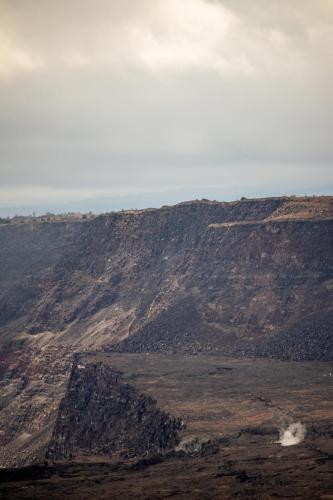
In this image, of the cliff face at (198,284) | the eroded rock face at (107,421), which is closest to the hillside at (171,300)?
the cliff face at (198,284)

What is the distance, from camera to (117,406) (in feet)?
359

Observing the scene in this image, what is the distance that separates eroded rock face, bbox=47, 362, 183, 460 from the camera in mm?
95375

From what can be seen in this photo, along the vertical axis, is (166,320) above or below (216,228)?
below

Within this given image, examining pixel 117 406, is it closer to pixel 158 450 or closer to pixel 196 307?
pixel 158 450

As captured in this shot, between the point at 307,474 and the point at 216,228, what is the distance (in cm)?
8939

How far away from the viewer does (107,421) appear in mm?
107125

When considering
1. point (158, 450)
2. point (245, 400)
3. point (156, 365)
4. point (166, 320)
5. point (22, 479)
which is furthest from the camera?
point (166, 320)

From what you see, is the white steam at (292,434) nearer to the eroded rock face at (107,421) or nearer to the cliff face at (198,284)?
the eroded rock face at (107,421)

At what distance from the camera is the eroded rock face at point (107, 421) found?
313ft

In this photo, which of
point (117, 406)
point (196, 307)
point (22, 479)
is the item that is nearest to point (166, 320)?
point (196, 307)

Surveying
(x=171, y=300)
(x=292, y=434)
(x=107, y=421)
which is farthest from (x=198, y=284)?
(x=292, y=434)

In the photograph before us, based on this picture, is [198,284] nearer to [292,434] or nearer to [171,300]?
[171,300]

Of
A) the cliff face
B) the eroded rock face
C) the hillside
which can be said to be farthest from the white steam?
the cliff face

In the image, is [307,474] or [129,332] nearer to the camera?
[307,474]
